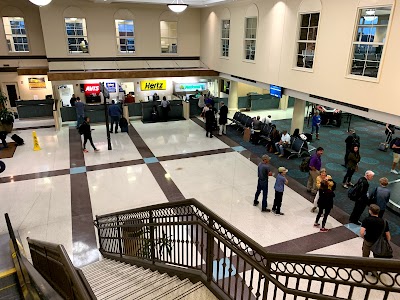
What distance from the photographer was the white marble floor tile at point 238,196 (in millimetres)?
7141

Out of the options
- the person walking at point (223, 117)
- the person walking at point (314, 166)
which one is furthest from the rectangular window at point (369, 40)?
the person walking at point (223, 117)

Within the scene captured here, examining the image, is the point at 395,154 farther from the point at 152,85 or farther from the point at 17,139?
the point at 17,139

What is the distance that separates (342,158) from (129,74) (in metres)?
11.2

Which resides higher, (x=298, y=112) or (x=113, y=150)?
(x=298, y=112)

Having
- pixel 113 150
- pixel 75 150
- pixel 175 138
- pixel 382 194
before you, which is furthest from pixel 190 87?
pixel 382 194

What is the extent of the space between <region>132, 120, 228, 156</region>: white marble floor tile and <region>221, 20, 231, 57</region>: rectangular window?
13.9 feet

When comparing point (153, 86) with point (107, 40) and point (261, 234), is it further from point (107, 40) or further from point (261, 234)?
point (261, 234)

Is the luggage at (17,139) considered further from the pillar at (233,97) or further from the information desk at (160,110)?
the pillar at (233,97)

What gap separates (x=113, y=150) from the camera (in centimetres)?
1205

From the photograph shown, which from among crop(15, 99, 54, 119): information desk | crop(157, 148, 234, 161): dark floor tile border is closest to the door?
crop(15, 99, 54, 119): information desk

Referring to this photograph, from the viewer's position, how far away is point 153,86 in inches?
714

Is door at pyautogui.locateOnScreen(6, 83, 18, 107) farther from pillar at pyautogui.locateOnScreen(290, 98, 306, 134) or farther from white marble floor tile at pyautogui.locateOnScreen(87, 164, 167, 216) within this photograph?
pillar at pyautogui.locateOnScreen(290, 98, 306, 134)

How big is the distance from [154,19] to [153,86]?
3834 mm

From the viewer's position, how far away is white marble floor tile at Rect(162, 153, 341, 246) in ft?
23.4
